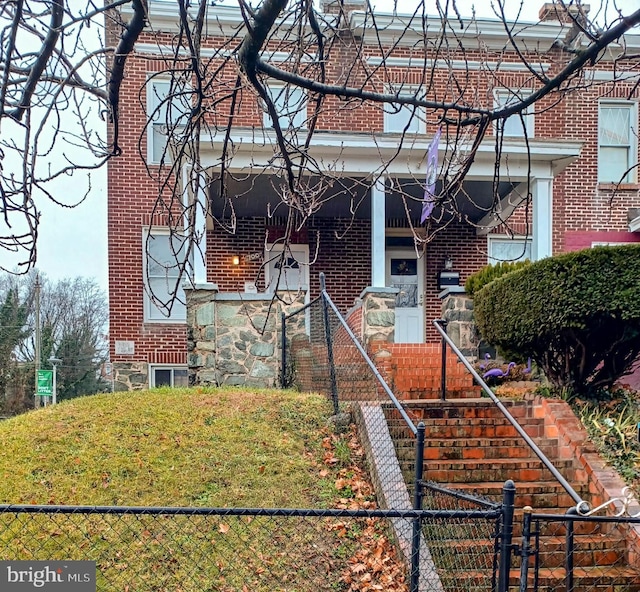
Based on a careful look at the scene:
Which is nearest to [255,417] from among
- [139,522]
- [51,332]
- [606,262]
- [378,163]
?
[139,522]

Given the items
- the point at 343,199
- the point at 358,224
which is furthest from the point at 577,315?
the point at 358,224

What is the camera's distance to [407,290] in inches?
451

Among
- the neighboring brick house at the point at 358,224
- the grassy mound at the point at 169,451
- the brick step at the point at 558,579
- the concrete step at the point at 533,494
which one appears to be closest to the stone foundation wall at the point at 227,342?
the grassy mound at the point at 169,451

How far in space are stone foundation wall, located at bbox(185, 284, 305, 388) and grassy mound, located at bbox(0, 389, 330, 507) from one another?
1.50m

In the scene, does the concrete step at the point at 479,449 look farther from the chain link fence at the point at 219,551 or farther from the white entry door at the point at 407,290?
the white entry door at the point at 407,290

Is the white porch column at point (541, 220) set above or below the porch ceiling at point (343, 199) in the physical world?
below

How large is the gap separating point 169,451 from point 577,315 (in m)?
3.98

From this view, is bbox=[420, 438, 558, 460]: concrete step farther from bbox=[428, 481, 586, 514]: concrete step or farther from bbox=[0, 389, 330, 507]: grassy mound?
bbox=[0, 389, 330, 507]: grassy mound

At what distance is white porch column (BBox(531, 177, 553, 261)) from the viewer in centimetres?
855

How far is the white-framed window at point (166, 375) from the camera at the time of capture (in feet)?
35.5

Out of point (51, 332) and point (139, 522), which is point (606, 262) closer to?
point (139, 522)

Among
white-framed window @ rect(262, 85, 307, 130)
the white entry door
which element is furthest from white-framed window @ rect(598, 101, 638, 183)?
white-framed window @ rect(262, 85, 307, 130)

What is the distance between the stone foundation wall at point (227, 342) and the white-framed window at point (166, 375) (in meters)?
2.95

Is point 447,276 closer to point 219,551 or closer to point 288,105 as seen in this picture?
point 288,105
